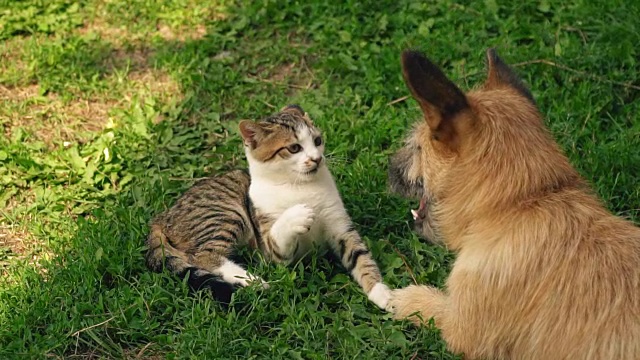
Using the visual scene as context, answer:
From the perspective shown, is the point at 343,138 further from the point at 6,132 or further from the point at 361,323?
the point at 6,132

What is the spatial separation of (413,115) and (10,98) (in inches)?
132

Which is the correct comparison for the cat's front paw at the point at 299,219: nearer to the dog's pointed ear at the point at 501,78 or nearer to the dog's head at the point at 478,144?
the dog's head at the point at 478,144

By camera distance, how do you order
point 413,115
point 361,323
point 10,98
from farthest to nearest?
point 10,98
point 413,115
point 361,323

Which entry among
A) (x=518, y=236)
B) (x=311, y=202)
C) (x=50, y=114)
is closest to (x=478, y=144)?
(x=518, y=236)

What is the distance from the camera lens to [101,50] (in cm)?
759

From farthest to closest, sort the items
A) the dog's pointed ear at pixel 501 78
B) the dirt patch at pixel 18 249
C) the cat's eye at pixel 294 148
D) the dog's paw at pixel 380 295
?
1. the dirt patch at pixel 18 249
2. the cat's eye at pixel 294 148
3. the dog's paw at pixel 380 295
4. the dog's pointed ear at pixel 501 78

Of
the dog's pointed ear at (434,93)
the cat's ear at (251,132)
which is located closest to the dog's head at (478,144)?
the dog's pointed ear at (434,93)

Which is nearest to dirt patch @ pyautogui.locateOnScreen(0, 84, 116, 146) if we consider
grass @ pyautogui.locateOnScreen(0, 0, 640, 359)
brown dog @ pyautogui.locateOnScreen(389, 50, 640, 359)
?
grass @ pyautogui.locateOnScreen(0, 0, 640, 359)

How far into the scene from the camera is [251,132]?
5363 millimetres

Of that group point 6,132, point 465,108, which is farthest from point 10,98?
point 465,108

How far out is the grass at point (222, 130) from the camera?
4871mm

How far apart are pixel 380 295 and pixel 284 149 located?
1.08 metres

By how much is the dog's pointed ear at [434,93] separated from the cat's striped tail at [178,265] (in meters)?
1.67

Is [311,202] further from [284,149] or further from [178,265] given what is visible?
[178,265]
